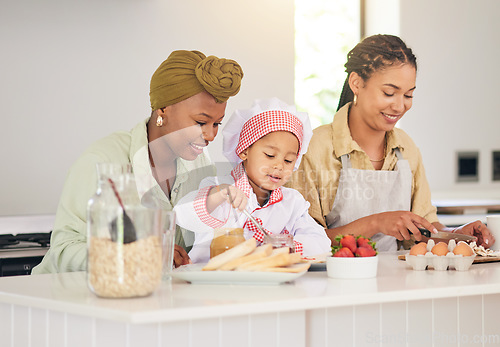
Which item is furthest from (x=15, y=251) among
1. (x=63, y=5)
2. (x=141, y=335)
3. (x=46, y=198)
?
(x=141, y=335)

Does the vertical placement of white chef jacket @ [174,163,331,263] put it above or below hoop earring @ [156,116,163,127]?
below

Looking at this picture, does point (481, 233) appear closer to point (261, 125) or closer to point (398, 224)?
point (398, 224)

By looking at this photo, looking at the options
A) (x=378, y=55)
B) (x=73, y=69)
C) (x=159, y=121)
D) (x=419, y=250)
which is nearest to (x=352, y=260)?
(x=419, y=250)

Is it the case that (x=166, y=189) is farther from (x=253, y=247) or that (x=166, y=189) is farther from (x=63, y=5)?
(x=63, y=5)

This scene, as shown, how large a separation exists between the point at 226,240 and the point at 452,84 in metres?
2.70

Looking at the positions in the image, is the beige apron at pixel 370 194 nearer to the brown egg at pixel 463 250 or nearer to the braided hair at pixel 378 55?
the braided hair at pixel 378 55

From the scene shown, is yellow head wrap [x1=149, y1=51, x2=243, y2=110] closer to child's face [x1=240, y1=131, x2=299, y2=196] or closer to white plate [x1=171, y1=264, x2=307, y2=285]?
child's face [x1=240, y1=131, x2=299, y2=196]

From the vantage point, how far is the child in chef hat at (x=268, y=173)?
1991 mm

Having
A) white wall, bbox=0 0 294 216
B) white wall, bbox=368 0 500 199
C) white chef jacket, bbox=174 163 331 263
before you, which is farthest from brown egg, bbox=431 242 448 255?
white wall, bbox=368 0 500 199

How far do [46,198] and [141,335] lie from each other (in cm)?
197

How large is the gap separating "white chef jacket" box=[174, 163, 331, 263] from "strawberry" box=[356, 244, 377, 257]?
0.37 m

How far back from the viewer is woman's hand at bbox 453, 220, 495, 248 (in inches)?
82.3

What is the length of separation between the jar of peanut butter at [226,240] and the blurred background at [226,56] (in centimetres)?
102

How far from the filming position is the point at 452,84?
397 cm
